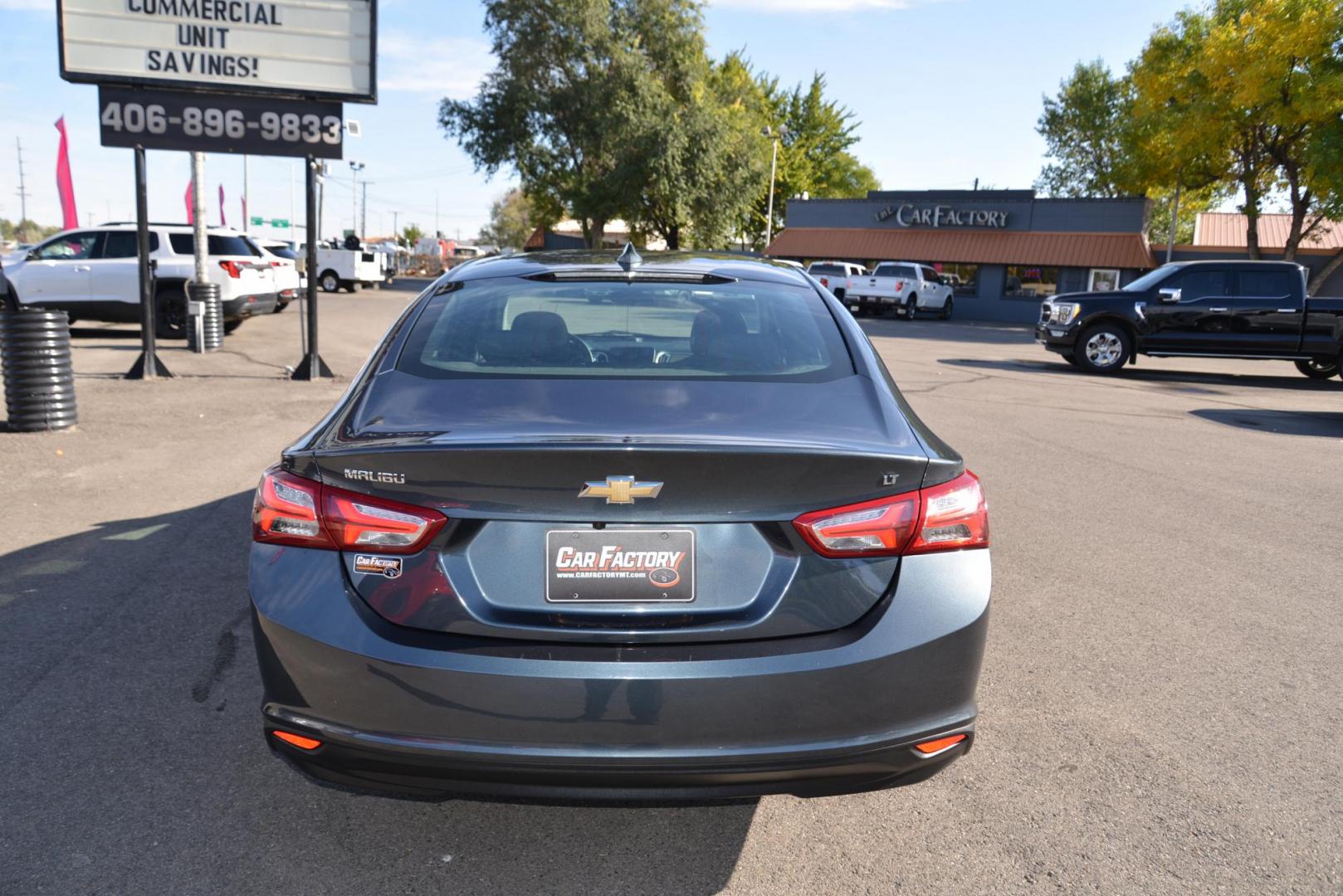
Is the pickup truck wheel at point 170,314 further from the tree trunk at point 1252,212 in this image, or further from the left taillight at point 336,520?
the tree trunk at point 1252,212

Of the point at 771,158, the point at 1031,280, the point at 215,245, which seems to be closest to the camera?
the point at 215,245

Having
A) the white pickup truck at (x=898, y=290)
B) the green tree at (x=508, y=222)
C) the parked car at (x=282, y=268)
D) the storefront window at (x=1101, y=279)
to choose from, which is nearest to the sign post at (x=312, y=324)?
the parked car at (x=282, y=268)

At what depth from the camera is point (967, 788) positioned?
10.8ft

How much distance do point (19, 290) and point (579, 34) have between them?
2936 cm

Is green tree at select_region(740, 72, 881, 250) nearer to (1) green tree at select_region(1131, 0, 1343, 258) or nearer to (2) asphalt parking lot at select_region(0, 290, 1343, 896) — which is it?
(1) green tree at select_region(1131, 0, 1343, 258)

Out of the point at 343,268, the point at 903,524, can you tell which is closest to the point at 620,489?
the point at 903,524

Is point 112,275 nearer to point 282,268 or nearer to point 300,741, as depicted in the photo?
point 282,268

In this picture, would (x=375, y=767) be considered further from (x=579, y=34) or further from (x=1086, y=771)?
(x=579, y=34)

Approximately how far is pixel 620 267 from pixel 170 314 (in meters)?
16.8

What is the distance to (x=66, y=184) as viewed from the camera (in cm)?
3712

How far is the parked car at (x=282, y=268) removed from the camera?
19.9 m

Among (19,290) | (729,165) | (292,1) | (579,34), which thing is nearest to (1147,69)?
(729,165)

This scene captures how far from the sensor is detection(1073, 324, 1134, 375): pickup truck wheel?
59.8ft

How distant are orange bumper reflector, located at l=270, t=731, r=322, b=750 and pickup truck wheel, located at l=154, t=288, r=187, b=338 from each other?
676 inches
